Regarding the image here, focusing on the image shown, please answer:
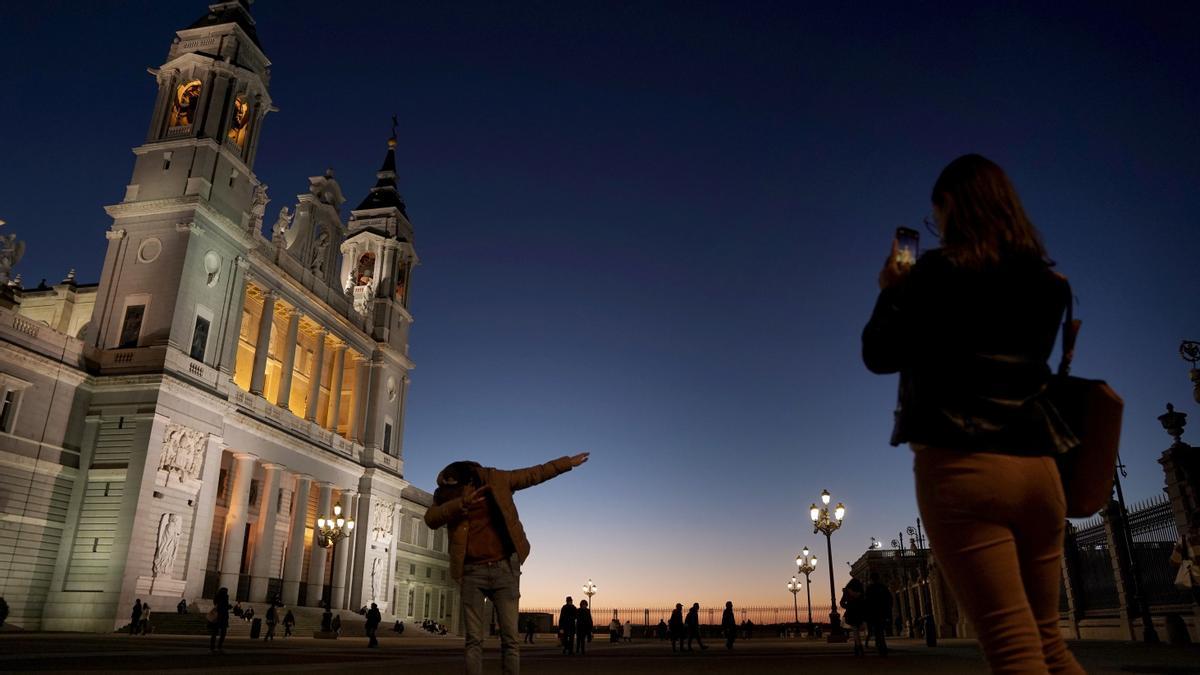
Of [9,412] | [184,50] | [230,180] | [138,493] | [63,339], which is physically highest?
[184,50]

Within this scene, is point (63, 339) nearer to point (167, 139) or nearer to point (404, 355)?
point (167, 139)

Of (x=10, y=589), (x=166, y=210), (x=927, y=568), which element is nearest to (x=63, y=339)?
(x=166, y=210)

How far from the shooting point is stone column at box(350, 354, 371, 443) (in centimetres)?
4903

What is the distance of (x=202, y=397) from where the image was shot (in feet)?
109

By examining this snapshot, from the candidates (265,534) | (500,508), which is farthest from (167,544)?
(500,508)

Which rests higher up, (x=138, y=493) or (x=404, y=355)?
(x=404, y=355)

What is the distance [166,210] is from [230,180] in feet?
11.3

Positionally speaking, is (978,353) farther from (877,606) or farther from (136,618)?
(136,618)

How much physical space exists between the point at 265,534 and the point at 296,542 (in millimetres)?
2725

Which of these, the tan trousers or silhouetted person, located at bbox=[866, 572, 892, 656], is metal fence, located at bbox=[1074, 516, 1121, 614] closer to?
silhouetted person, located at bbox=[866, 572, 892, 656]

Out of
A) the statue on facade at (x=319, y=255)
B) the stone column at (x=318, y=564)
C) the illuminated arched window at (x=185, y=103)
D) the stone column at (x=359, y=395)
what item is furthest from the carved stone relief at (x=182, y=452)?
A: the statue on facade at (x=319, y=255)

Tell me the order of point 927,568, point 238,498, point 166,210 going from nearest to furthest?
1. point 166,210
2. point 238,498
3. point 927,568

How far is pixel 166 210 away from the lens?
112 feet

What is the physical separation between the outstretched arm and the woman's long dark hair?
4.28 meters
